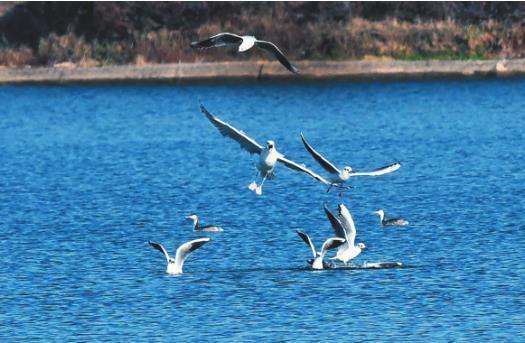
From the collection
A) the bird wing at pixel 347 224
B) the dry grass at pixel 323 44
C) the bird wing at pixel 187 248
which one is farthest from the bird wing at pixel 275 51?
the dry grass at pixel 323 44

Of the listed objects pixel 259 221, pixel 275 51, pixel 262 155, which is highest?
pixel 275 51

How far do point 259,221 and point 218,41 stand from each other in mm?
11425

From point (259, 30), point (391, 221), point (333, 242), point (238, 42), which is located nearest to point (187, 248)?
point (333, 242)

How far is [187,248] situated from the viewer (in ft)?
84.3

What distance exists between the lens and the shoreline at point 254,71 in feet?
224

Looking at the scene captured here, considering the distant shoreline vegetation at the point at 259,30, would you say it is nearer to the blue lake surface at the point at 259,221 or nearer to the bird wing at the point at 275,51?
the blue lake surface at the point at 259,221

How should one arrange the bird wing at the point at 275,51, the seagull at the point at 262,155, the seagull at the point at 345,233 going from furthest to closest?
the seagull at the point at 345,233 < the seagull at the point at 262,155 < the bird wing at the point at 275,51

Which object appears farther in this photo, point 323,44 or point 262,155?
point 323,44

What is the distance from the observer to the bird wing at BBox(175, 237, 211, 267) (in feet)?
82.6

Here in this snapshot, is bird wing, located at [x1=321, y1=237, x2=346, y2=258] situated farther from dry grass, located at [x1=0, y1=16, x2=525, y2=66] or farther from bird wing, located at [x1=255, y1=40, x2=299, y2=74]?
dry grass, located at [x1=0, y1=16, x2=525, y2=66]

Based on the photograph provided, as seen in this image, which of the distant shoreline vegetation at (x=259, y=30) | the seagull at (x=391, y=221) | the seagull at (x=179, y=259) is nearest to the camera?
the seagull at (x=179, y=259)

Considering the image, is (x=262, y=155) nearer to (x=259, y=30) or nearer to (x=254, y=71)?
(x=254, y=71)

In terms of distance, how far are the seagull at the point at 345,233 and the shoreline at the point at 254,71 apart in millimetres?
42232

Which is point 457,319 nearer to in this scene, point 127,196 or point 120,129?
point 127,196
